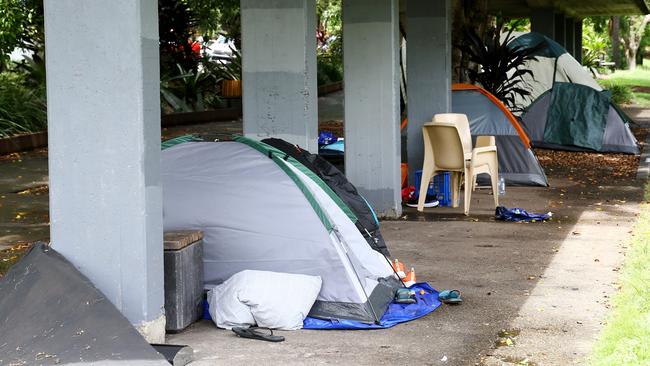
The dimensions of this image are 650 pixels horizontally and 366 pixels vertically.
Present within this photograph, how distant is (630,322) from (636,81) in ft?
128

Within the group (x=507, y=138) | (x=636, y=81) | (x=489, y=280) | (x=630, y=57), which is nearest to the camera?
(x=489, y=280)

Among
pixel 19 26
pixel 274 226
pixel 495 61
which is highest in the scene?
pixel 19 26

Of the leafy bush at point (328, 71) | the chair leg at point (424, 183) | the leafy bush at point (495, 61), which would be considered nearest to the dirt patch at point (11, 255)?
the chair leg at point (424, 183)

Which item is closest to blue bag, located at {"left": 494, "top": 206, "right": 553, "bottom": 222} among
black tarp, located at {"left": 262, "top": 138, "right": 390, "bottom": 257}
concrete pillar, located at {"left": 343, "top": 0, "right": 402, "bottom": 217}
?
concrete pillar, located at {"left": 343, "top": 0, "right": 402, "bottom": 217}

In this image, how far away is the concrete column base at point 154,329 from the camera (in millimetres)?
5887

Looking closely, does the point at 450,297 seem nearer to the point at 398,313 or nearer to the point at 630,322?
the point at 398,313

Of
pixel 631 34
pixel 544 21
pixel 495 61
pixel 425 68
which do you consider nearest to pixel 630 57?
pixel 631 34

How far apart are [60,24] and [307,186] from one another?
2093 mm

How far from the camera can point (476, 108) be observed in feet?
46.0

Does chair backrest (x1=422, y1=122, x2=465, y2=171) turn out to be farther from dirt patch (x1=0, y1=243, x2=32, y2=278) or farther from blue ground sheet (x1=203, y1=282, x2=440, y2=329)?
dirt patch (x1=0, y1=243, x2=32, y2=278)

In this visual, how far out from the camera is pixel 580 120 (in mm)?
17328

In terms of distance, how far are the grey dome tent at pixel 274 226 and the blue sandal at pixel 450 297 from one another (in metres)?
0.32

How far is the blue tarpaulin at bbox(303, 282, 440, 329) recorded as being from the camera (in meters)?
6.53

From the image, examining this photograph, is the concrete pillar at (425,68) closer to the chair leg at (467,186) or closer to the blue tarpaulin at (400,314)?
the chair leg at (467,186)
